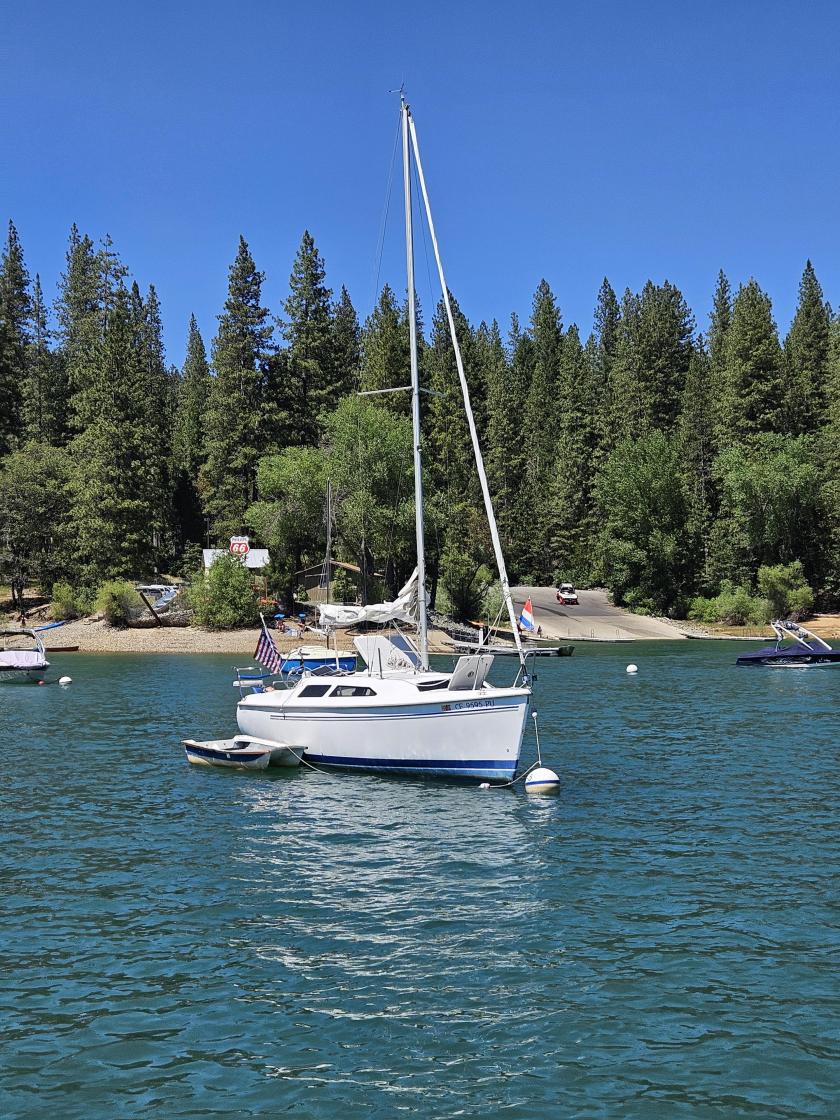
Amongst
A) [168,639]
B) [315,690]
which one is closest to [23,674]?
[168,639]

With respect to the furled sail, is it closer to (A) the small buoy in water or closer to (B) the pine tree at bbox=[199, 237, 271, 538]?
(A) the small buoy in water

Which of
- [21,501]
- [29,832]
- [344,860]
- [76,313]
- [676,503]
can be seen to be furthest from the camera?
[76,313]

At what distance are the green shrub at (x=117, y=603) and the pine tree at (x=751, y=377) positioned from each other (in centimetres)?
6112

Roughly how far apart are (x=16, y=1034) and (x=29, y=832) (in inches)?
421

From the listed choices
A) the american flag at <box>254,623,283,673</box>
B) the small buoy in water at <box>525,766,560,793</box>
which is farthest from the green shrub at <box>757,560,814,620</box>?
the small buoy in water at <box>525,766,560,793</box>

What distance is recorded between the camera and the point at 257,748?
1150 inches

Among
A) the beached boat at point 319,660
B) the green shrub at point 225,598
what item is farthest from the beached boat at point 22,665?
the green shrub at point 225,598

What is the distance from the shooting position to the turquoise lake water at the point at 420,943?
10750mm

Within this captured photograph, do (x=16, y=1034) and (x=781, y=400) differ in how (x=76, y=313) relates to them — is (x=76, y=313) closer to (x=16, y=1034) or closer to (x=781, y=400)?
(x=781, y=400)

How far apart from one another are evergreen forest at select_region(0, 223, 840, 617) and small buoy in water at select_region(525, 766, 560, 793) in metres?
47.2

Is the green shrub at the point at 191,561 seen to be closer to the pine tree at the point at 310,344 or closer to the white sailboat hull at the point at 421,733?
the pine tree at the point at 310,344

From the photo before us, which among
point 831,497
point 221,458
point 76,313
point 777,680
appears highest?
point 76,313

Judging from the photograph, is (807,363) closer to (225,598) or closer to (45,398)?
(225,598)

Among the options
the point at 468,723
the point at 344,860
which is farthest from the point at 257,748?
the point at 344,860
